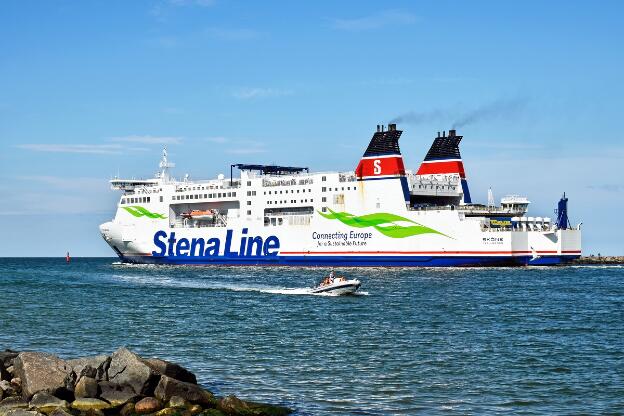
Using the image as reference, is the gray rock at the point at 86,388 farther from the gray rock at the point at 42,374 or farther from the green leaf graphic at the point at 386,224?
the green leaf graphic at the point at 386,224

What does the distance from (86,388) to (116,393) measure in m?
0.59

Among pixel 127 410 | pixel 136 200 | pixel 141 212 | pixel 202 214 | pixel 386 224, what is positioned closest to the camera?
pixel 127 410

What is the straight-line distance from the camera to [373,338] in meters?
24.8

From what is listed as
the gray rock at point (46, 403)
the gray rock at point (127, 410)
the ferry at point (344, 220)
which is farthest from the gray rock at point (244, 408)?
the ferry at point (344, 220)

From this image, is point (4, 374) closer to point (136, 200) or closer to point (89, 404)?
point (89, 404)

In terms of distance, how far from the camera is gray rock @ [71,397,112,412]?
14812 mm

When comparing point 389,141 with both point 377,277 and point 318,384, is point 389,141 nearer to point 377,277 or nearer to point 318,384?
point 377,277

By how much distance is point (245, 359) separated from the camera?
69.7 ft

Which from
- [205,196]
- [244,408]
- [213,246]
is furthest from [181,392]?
[205,196]

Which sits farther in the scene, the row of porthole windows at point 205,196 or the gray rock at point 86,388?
the row of porthole windows at point 205,196

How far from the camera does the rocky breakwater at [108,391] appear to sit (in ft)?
48.5

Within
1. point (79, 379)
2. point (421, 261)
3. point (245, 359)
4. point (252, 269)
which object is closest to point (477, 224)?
point (421, 261)

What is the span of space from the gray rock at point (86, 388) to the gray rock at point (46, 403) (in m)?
0.58

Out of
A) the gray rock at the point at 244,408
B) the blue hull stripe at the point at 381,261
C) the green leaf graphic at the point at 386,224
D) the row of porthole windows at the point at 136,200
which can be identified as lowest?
the gray rock at the point at 244,408
